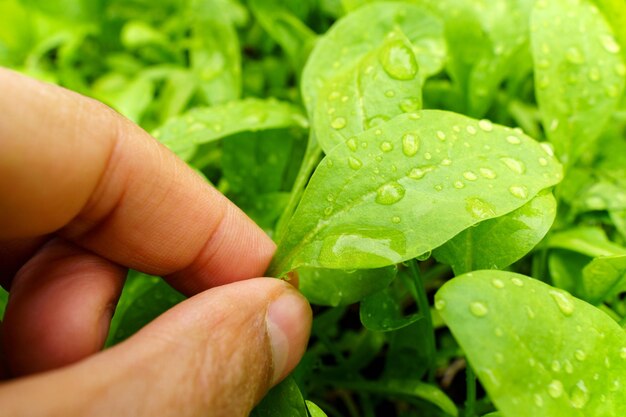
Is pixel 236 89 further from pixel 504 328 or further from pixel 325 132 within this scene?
pixel 504 328

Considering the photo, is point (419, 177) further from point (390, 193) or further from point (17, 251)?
point (17, 251)

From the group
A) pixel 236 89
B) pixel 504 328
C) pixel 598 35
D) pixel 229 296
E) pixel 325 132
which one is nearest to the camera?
pixel 504 328

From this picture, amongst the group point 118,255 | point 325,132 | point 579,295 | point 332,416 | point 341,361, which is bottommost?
point 332,416

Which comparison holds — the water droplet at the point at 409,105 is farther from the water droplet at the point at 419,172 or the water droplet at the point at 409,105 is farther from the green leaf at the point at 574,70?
the green leaf at the point at 574,70

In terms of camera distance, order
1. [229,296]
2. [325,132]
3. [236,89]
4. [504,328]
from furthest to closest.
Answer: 1. [236,89]
2. [325,132]
3. [229,296]
4. [504,328]

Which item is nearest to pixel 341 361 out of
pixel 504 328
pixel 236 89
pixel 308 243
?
pixel 308 243

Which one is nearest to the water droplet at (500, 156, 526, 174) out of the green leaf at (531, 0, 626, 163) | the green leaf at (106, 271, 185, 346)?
the green leaf at (531, 0, 626, 163)

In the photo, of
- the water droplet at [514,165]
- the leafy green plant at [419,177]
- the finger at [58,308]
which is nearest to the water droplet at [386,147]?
the leafy green plant at [419,177]

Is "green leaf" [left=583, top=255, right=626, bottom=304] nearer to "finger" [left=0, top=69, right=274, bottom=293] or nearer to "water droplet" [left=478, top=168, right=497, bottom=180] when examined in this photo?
"water droplet" [left=478, top=168, right=497, bottom=180]
